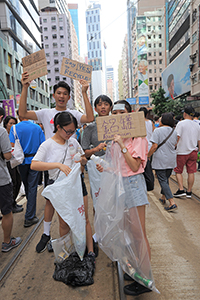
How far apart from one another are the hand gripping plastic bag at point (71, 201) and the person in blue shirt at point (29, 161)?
1837 mm

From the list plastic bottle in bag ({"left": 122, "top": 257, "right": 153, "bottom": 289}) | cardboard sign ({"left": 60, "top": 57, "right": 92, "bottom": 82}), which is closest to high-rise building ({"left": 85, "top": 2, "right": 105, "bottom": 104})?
cardboard sign ({"left": 60, "top": 57, "right": 92, "bottom": 82})

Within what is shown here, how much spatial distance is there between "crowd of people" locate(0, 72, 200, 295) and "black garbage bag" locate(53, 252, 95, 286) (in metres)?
0.18

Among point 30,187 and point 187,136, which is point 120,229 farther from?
point 187,136

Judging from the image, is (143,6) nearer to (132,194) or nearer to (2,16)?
(2,16)

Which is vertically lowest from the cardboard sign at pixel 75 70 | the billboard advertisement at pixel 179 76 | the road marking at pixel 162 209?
the road marking at pixel 162 209

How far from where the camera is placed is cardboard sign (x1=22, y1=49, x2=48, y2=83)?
2793 mm

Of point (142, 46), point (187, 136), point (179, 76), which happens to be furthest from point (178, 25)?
point (187, 136)

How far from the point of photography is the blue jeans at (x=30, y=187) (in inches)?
155

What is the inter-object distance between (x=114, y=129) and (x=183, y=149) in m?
3.42

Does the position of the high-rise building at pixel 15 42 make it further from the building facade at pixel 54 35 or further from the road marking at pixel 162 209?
the building facade at pixel 54 35

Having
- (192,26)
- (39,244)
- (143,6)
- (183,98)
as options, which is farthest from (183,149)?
(143,6)

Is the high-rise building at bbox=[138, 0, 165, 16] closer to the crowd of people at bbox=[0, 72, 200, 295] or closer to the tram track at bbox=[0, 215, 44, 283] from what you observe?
the crowd of people at bbox=[0, 72, 200, 295]

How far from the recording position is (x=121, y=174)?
2.10m

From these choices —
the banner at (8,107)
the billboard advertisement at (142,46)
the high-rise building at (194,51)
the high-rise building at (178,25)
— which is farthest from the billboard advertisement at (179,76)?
the banner at (8,107)
